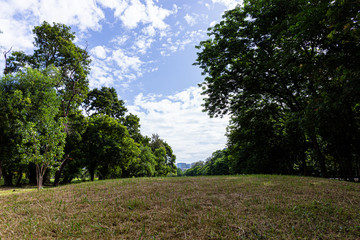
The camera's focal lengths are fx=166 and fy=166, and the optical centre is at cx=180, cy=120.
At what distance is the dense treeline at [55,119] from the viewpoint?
13.5 m

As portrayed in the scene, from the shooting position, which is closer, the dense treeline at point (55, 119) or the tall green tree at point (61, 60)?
the dense treeline at point (55, 119)

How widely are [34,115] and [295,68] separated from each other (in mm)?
19103

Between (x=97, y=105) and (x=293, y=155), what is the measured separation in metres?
30.3

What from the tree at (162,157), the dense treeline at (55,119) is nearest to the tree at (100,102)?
the dense treeline at (55,119)

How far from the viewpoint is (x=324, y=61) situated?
26.5 ft

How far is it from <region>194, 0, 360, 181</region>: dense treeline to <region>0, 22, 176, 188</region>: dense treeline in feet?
44.8

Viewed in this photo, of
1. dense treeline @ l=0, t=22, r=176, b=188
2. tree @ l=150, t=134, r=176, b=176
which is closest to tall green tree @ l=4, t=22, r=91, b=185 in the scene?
dense treeline @ l=0, t=22, r=176, b=188

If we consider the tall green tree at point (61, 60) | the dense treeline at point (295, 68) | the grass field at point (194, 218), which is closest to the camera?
the grass field at point (194, 218)

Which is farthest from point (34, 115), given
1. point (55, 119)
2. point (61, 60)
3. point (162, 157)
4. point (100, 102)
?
point (162, 157)

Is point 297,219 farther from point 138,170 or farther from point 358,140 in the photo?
point 138,170

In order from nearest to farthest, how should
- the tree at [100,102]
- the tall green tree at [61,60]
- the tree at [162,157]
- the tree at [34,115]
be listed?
the tree at [34,115]
the tall green tree at [61,60]
the tree at [100,102]
the tree at [162,157]

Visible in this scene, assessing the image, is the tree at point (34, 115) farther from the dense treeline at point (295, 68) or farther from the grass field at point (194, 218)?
the dense treeline at point (295, 68)

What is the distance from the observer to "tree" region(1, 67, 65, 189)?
12.8 m

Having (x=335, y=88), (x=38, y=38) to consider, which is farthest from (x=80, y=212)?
(x=38, y=38)
